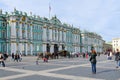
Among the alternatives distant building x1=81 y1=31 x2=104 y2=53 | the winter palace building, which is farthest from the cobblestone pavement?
distant building x1=81 y1=31 x2=104 y2=53

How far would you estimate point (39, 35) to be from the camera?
81.9 meters

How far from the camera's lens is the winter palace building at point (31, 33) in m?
68.8

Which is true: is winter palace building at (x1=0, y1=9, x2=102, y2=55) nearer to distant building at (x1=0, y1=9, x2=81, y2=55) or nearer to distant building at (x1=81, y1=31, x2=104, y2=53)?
distant building at (x1=0, y1=9, x2=81, y2=55)

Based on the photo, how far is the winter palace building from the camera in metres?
68.8

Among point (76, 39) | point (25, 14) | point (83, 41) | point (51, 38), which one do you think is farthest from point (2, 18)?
point (83, 41)

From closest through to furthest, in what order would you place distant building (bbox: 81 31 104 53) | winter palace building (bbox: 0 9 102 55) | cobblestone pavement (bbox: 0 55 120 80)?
cobblestone pavement (bbox: 0 55 120 80) → winter palace building (bbox: 0 9 102 55) → distant building (bbox: 81 31 104 53)

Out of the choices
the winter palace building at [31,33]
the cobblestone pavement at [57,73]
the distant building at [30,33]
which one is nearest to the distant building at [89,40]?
the winter palace building at [31,33]

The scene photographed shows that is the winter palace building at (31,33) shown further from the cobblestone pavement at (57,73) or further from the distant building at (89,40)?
the cobblestone pavement at (57,73)

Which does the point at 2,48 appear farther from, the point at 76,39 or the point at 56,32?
the point at 76,39

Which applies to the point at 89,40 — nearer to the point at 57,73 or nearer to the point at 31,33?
the point at 31,33

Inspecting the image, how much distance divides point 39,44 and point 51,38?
809cm

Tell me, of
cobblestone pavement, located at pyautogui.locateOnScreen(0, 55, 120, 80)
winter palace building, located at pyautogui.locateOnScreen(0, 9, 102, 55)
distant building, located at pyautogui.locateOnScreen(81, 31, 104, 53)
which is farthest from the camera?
distant building, located at pyautogui.locateOnScreen(81, 31, 104, 53)

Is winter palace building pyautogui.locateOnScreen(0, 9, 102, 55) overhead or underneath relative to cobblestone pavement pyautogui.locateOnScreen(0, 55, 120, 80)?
overhead

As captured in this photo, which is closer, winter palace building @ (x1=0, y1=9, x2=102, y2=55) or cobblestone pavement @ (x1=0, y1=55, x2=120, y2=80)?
cobblestone pavement @ (x1=0, y1=55, x2=120, y2=80)
